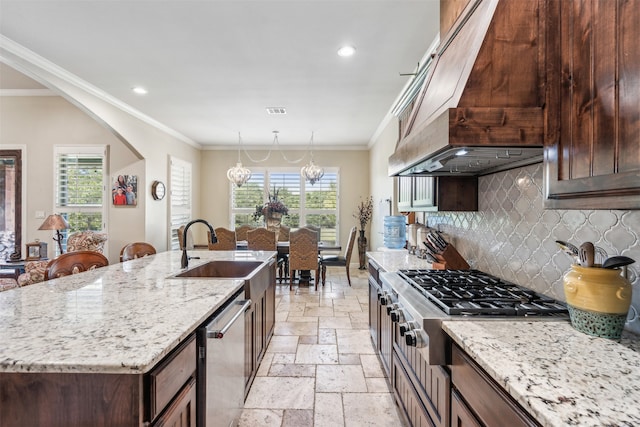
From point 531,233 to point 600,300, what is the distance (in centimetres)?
71

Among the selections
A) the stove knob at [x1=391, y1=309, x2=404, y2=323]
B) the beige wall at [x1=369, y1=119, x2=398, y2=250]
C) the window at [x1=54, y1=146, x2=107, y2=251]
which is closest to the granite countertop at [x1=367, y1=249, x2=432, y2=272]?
the stove knob at [x1=391, y1=309, x2=404, y2=323]

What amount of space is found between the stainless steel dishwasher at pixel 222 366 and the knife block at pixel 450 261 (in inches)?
53.5

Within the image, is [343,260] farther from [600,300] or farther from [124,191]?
[600,300]

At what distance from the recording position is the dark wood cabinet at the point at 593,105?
787 mm

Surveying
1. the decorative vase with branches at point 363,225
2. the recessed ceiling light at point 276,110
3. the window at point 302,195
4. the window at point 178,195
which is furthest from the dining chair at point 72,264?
the decorative vase with branches at point 363,225

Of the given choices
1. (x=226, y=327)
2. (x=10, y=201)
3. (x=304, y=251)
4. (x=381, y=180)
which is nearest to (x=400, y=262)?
(x=226, y=327)

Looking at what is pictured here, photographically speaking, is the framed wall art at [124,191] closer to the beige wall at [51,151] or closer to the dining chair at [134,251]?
the beige wall at [51,151]

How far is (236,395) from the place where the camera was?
1.78 m

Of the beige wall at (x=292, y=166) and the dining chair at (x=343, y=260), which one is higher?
the beige wall at (x=292, y=166)

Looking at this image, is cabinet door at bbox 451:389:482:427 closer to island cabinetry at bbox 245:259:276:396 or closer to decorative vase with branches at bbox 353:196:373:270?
island cabinetry at bbox 245:259:276:396

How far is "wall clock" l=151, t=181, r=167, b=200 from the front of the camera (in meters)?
5.39

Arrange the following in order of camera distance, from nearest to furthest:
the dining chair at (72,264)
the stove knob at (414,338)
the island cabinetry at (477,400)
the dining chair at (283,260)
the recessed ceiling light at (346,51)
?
the island cabinetry at (477,400)
the stove knob at (414,338)
the dining chair at (72,264)
the recessed ceiling light at (346,51)
the dining chair at (283,260)

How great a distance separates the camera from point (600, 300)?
3.28 feet

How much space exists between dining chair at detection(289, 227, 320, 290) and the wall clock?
8.21 ft
